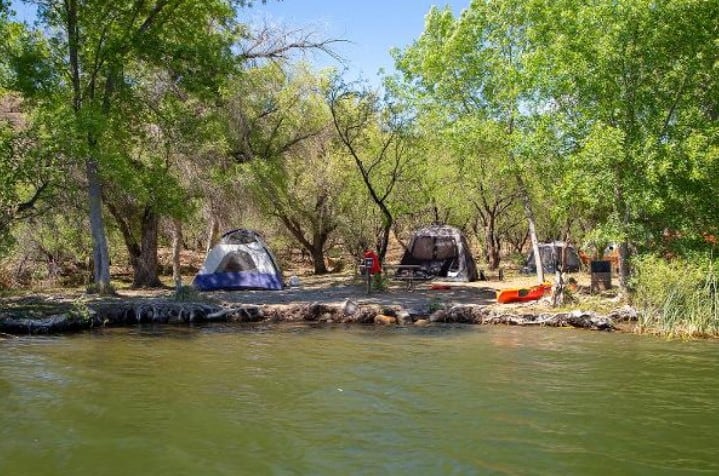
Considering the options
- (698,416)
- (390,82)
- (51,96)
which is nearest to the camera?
(698,416)

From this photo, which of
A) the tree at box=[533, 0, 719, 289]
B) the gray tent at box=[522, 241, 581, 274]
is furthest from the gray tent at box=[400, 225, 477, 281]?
the tree at box=[533, 0, 719, 289]

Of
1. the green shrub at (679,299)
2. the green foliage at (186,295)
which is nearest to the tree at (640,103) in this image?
the green shrub at (679,299)

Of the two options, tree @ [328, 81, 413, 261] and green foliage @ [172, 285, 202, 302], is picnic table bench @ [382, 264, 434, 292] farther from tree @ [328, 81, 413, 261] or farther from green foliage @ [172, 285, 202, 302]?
green foliage @ [172, 285, 202, 302]

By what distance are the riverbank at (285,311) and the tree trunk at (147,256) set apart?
2725 millimetres

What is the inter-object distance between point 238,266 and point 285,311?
436cm

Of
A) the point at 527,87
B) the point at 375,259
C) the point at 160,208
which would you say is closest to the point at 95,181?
the point at 160,208

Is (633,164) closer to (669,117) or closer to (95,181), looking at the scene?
(669,117)

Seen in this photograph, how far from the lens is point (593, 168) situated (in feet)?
48.8

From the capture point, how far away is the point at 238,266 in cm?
1930

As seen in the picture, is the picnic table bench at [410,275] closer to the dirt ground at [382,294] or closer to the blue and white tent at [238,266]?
the dirt ground at [382,294]

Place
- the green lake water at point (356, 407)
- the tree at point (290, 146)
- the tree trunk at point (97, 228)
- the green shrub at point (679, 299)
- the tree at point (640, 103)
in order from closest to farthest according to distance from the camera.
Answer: the green lake water at point (356, 407) < the green shrub at point (679, 299) < the tree at point (640, 103) < the tree trunk at point (97, 228) < the tree at point (290, 146)

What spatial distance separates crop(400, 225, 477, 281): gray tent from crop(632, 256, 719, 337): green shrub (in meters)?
8.95

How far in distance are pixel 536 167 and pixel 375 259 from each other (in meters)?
5.26

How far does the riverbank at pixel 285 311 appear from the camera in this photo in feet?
45.2
